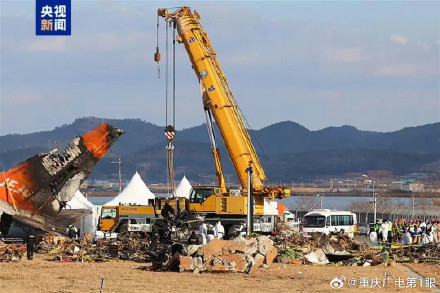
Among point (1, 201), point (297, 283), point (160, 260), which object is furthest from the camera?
point (1, 201)

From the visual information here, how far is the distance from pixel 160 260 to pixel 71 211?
11241 millimetres

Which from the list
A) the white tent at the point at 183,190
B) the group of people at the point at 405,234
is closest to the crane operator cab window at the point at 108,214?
the group of people at the point at 405,234

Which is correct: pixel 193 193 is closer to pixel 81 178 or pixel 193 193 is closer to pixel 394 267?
pixel 81 178

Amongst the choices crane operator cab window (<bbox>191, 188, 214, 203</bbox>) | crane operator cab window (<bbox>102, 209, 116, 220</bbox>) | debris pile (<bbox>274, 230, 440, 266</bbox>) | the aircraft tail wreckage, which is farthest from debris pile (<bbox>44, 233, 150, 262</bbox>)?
debris pile (<bbox>274, 230, 440, 266</bbox>)

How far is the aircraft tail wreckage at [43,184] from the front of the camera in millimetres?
44594

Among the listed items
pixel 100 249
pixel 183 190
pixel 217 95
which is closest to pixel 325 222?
pixel 217 95

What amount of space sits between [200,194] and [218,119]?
182 inches

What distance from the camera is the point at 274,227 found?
54.1m

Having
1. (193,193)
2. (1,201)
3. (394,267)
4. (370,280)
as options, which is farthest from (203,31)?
(370,280)

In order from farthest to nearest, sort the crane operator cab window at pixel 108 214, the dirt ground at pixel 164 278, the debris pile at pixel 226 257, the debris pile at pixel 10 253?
1. the crane operator cab window at pixel 108 214
2. the debris pile at pixel 10 253
3. the debris pile at pixel 226 257
4. the dirt ground at pixel 164 278

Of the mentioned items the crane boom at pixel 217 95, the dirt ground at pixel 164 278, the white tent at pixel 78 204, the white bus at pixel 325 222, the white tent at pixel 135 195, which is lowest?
the dirt ground at pixel 164 278

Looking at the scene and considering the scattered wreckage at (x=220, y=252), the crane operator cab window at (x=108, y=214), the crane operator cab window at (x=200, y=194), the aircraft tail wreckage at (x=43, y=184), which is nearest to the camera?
the scattered wreckage at (x=220, y=252)

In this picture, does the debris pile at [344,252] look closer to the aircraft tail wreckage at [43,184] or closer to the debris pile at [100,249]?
the debris pile at [100,249]

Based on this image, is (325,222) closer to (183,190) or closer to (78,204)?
(78,204)
